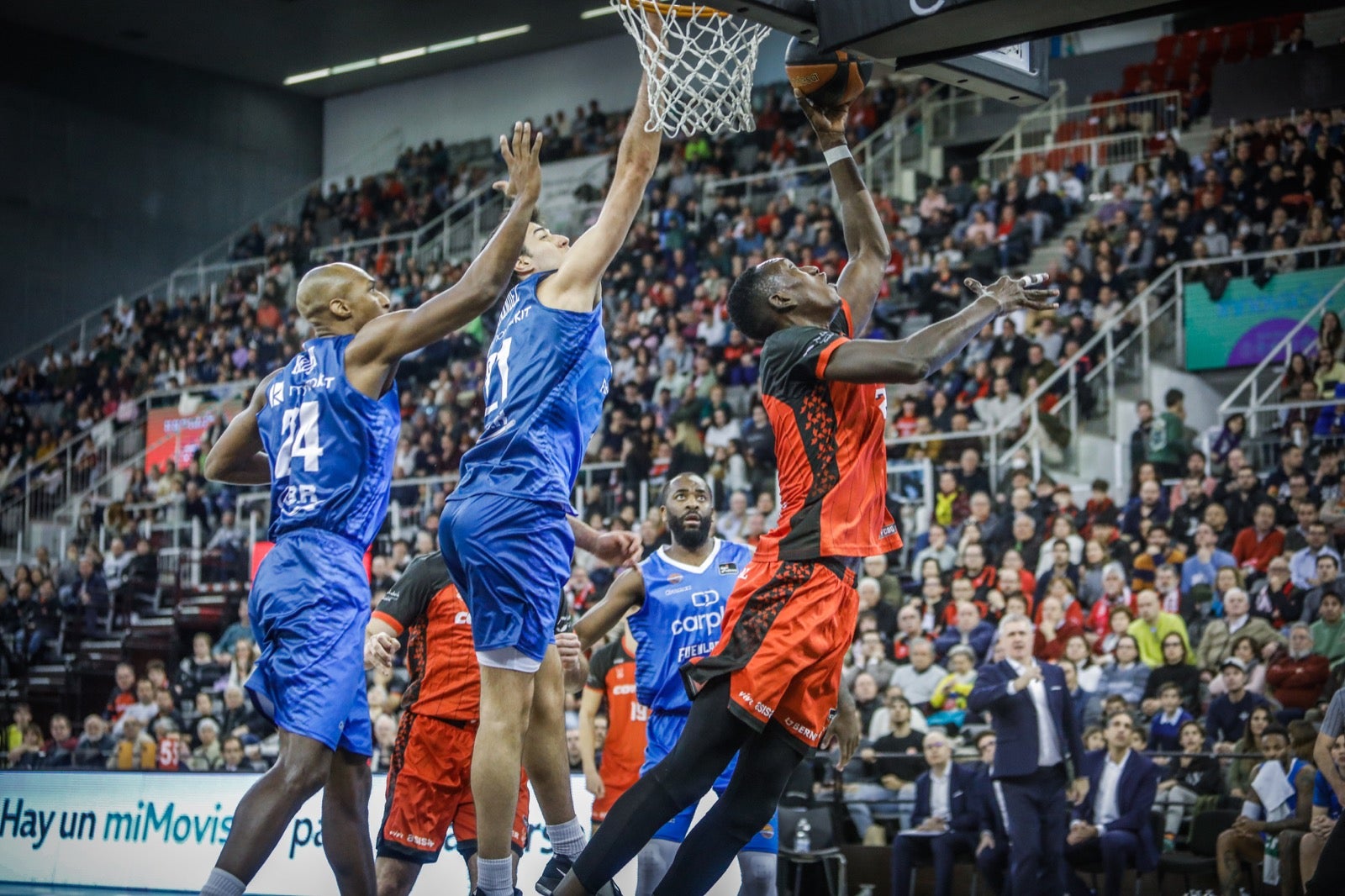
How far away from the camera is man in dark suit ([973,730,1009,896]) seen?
31.9ft

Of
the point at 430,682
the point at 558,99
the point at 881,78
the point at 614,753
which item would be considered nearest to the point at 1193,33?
the point at 881,78

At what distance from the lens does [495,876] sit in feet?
15.8

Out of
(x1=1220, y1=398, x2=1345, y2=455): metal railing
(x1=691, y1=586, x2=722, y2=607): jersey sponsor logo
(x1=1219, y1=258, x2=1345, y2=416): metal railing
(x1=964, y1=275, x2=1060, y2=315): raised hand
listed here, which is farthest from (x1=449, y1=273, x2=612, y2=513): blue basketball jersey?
(x1=1219, y1=258, x2=1345, y2=416): metal railing

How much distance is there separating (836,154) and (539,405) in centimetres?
156

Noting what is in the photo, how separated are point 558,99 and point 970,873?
19551 millimetres

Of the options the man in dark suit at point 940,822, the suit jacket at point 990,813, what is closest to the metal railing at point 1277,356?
the man in dark suit at point 940,822

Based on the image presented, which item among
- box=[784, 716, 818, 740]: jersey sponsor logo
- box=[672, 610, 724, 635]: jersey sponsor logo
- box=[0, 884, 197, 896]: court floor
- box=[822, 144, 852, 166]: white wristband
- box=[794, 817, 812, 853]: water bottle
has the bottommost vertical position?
box=[0, 884, 197, 896]: court floor

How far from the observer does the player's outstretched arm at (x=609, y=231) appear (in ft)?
16.6

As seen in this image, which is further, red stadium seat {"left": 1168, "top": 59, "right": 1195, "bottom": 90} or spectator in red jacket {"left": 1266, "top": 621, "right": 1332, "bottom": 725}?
red stadium seat {"left": 1168, "top": 59, "right": 1195, "bottom": 90}

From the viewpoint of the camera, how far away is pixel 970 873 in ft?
33.8

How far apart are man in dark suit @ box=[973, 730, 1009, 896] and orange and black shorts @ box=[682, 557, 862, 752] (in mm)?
5511

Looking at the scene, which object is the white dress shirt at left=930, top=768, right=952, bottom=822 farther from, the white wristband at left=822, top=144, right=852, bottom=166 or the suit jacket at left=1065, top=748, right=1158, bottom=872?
the white wristband at left=822, top=144, right=852, bottom=166

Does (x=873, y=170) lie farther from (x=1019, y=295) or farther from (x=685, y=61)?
(x=1019, y=295)

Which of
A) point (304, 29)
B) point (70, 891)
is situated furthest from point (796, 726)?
point (304, 29)
